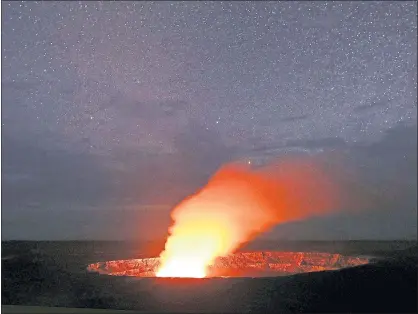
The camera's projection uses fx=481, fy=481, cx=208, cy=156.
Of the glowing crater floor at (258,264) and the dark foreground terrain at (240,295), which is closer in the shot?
the dark foreground terrain at (240,295)

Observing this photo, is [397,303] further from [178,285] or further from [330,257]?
[330,257]

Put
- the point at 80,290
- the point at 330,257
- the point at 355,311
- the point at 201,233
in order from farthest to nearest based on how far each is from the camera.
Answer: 1. the point at 201,233
2. the point at 330,257
3. the point at 80,290
4. the point at 355,311

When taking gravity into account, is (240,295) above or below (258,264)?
below

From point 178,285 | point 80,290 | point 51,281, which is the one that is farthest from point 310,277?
point 51,281

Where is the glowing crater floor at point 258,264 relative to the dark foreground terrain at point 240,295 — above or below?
above

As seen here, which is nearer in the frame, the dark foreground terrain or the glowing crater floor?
the dark foreground terrain

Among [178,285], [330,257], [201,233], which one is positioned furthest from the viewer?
[201,233]

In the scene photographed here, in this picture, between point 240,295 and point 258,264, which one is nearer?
point 240,295

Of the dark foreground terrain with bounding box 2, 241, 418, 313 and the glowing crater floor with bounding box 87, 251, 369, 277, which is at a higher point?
the glowing crater floor with bounding box 87, 251, 369, 277
